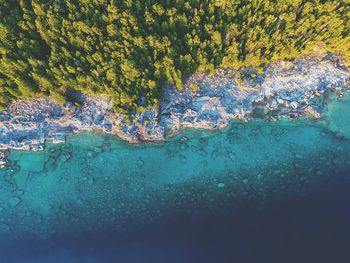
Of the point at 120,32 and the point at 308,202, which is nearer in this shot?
the point at 120,32

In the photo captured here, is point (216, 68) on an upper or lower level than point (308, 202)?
upper

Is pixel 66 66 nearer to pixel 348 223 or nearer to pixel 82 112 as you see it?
pixel 82 112

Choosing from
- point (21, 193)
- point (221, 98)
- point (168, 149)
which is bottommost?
point (21, 193)

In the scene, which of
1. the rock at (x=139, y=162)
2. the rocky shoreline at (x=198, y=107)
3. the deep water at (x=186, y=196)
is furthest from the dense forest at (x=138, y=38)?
the deep water at (x=186, y=196)

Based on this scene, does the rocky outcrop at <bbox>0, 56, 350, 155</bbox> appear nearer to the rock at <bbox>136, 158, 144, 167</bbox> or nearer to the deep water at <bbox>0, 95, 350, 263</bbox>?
the deep water at <bbox>0, 95, 350, 263</bbox>

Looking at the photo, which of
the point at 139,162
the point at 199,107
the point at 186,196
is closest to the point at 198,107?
the point at 199,107

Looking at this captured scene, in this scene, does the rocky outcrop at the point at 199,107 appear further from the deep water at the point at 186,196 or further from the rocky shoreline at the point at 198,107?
the deep water at the point at 186,196

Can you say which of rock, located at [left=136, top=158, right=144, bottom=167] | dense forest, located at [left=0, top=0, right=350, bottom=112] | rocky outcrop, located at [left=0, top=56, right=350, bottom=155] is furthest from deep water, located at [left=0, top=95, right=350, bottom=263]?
dense forest, located at [left=0, top=0, right=350, bottom=112]

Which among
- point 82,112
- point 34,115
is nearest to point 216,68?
point 82,112
